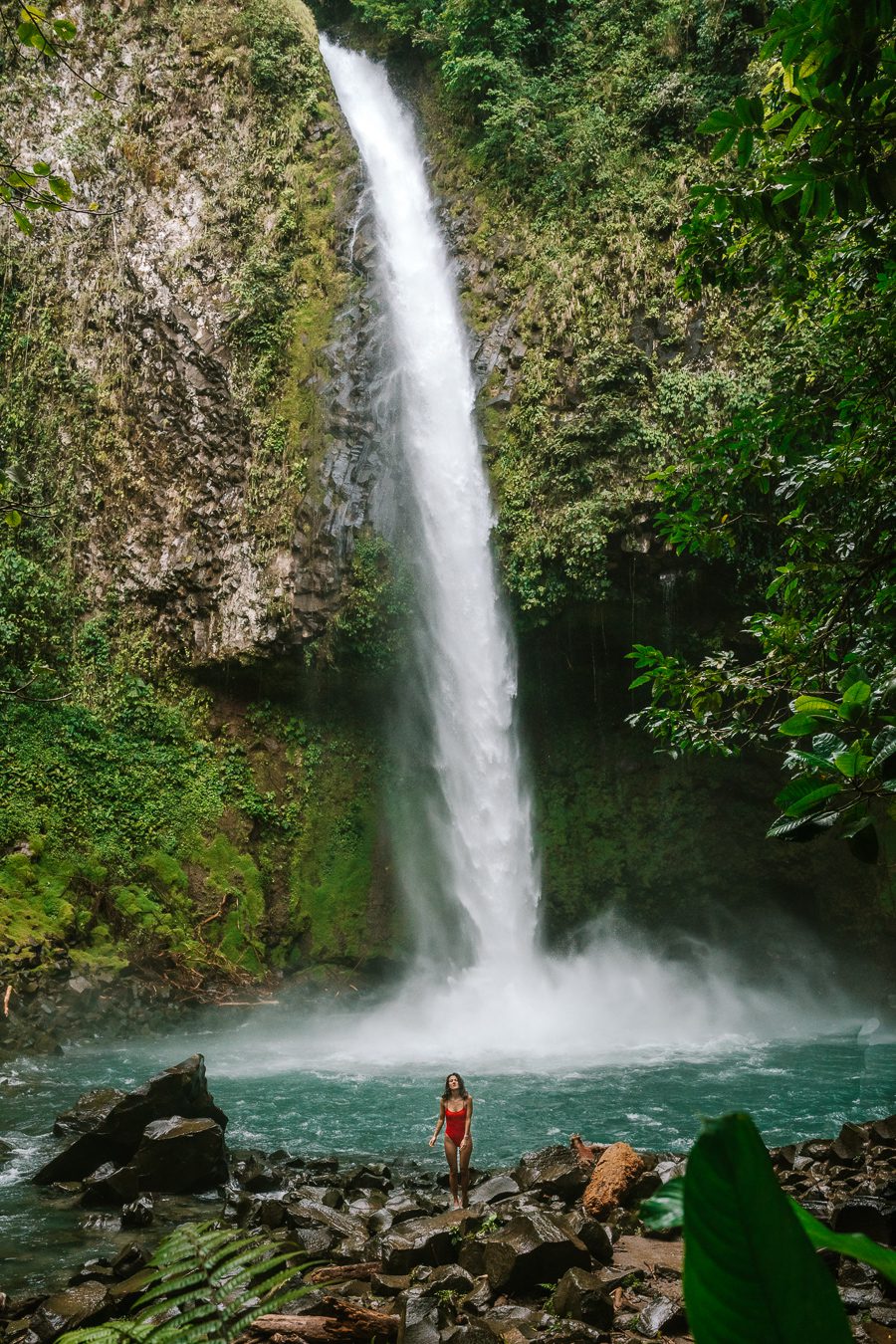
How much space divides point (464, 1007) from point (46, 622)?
28.7 feet

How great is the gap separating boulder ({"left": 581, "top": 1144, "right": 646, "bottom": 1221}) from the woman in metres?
0.73

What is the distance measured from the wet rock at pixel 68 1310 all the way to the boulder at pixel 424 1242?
1.20m

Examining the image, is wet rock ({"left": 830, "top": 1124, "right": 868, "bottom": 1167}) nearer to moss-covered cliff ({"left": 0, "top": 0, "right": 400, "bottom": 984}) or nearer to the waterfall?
the waterfall

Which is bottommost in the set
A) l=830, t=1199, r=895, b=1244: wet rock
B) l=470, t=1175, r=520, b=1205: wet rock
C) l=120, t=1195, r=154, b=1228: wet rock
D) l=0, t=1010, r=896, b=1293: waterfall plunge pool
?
l=0, t=1010, r=896, b=1293: waterfall plunge pool

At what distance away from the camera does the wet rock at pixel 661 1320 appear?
305 centimetres

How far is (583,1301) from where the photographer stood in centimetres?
319

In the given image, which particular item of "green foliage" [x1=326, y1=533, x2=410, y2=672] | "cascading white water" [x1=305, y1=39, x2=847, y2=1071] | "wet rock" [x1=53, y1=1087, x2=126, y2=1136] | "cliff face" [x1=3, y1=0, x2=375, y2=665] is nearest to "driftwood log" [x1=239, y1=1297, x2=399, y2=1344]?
"wet rock" [x1=53, y1=1087, x2=126, y2=1136]

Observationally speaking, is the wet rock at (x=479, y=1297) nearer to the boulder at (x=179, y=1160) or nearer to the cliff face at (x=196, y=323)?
the boulder at (x=179, y=1160)

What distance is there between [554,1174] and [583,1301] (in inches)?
71.9

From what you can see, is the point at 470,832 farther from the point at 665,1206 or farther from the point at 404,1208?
the point at 665,1206

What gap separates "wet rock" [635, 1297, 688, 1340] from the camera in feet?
10.0

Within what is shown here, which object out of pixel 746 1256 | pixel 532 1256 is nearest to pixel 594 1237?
pixel 532 1256

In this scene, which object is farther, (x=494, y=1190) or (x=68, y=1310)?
(x=494, y=1190)

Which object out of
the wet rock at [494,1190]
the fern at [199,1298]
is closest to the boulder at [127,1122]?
the wet rock at [494,1190]
